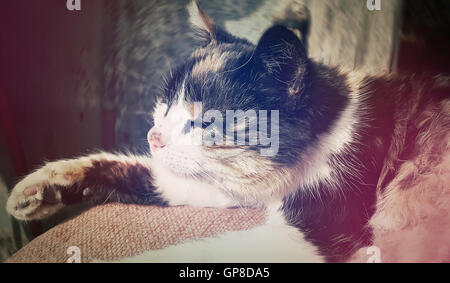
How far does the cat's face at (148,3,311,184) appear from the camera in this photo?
117 cm

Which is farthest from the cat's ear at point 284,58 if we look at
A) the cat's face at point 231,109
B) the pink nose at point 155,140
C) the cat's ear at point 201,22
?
the pink nose at point 155,140

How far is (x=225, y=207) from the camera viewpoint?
1243 millimetres

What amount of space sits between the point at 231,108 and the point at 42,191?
650 millimetres

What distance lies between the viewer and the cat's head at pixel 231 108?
117 cm

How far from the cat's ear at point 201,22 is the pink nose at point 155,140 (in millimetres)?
347

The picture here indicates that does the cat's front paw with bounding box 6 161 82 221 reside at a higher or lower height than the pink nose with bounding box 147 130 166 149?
lower

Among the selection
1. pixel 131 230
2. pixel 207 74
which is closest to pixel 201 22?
pixel 207 74

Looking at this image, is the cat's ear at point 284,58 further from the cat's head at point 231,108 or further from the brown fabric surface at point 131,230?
the brown fabric surface at point 131,230

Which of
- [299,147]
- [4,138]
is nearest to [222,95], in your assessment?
[299,147]

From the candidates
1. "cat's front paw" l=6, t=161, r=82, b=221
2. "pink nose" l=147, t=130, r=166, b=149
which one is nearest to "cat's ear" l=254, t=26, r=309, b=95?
"pink nose" l=147, t=130, r=166, b=149

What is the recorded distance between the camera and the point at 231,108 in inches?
46.4

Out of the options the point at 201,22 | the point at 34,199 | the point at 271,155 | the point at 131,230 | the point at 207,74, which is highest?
the point at 201,22

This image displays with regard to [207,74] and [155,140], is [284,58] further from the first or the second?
[155,140]

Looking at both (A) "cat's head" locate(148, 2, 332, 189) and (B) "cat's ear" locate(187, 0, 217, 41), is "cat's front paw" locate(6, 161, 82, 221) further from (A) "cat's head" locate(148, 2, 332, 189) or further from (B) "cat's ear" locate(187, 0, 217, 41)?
(B) "cat's ear" locate(187, 0, 217, 41)
